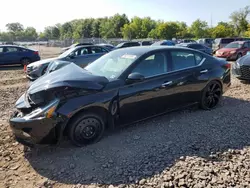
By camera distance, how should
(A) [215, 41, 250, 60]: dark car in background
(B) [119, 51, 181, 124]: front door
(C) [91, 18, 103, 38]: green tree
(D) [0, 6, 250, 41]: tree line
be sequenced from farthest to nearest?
(C) [91, 18, 103, 38]: green tree < (D) [0, 6, 250, 41]: tree line < (A) [215, 41, 250, 60]: dark car in background < (B) [119, 51, 181, 124]: front door

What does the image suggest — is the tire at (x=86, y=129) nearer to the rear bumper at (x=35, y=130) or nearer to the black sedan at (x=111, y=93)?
the black sedan at (x=111, y=93)

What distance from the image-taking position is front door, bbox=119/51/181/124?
3.83m

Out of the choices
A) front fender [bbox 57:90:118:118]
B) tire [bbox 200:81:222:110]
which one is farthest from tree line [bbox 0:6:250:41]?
front fender [bbox 57:90:118:118]

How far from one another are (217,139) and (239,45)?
46.0ft

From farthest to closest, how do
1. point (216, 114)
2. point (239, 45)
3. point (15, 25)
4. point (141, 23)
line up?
point (15, 25)
point (141, 23)
point (239, 45)
point (216, 114)

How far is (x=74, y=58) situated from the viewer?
10883mm

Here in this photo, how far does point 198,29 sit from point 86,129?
6509cm

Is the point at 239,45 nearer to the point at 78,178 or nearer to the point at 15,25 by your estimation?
the point at 78,178

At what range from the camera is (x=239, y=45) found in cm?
1559

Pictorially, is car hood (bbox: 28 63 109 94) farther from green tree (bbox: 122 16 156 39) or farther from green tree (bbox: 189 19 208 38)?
green tree (bbox: 122 16 156 39)

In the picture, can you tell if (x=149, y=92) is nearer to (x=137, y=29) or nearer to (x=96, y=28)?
(x=137, y=29)

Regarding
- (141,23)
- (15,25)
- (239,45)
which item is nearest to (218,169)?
(239,45)

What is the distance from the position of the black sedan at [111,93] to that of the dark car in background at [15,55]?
11983 millimetres

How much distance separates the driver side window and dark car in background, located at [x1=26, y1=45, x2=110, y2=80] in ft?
21.4
